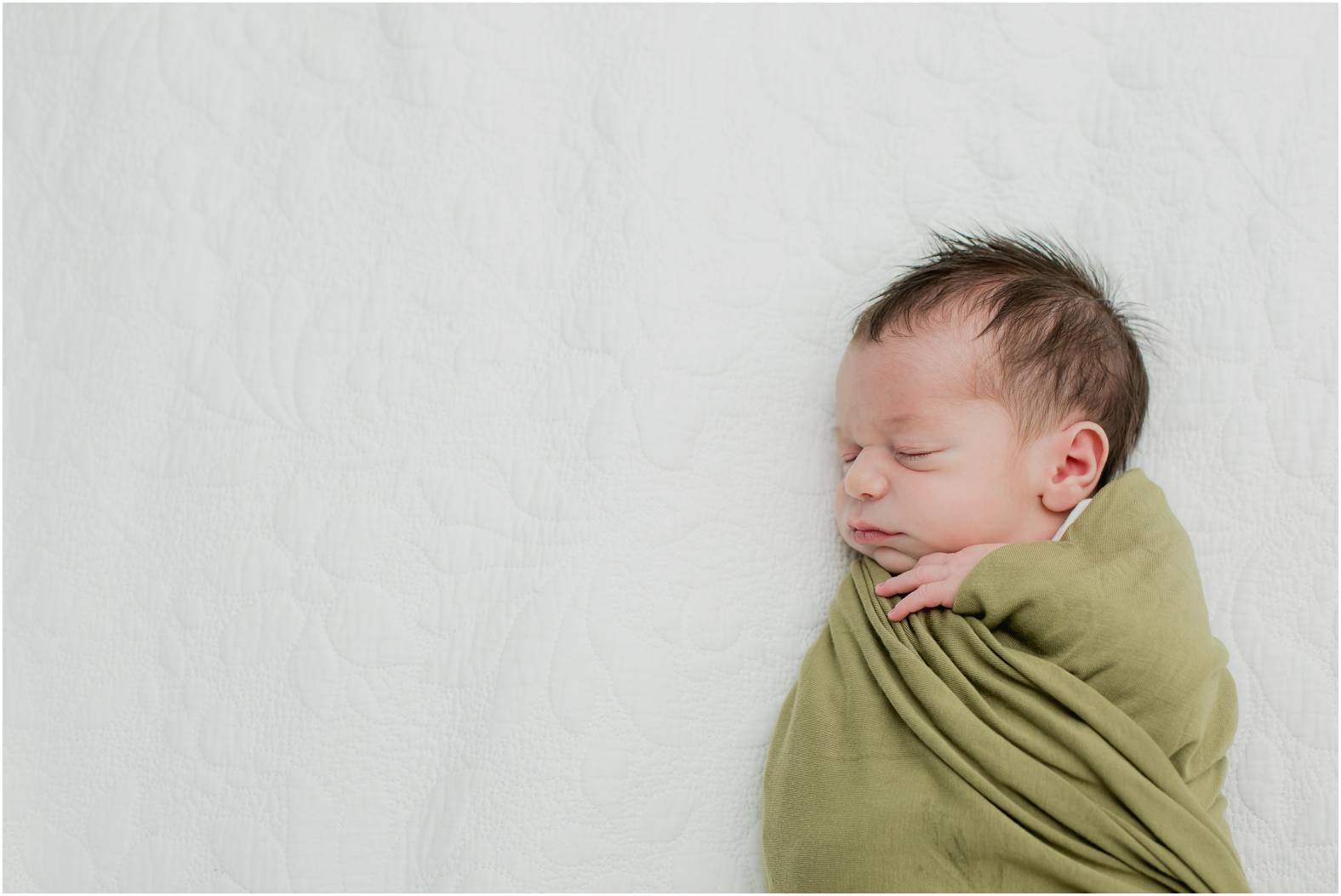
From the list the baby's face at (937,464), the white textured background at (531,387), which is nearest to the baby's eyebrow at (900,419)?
the baby's face at (937,464)

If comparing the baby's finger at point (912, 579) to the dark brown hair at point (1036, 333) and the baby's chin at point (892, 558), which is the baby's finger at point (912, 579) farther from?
the dark brown hair at point (1036, 333)

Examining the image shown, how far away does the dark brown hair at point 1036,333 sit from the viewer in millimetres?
1040

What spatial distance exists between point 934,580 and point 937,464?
11cm

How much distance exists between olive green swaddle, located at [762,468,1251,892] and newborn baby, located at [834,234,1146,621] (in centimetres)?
4

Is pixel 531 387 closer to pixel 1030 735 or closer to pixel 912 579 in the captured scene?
pixel 912 579

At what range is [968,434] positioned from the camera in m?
1.03

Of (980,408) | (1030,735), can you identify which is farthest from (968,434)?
(1030,735)

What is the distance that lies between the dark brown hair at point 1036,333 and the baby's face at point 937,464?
2 cm

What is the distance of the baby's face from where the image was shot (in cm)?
104

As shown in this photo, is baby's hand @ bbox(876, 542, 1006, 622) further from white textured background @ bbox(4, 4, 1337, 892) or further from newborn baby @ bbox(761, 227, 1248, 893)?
white textured background @ bbox(4, 4, 1337, 892)

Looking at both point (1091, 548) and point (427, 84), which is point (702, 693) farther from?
point (427, 84)

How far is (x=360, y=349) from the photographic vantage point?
3.95 ft

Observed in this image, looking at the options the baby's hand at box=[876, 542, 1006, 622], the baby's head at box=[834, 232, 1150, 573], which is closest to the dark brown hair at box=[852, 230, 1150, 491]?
the baby's head at box=[834, 232, 1150, 573]

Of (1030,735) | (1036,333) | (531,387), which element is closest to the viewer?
(1030,735)
